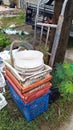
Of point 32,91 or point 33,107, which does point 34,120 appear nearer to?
point 33,107

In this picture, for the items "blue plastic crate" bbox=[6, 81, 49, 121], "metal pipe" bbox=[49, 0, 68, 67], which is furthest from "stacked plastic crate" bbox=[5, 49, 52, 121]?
"metal pipe" bbox=[49, 0, 68, 67]

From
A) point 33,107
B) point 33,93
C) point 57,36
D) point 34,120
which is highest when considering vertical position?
point 57,36

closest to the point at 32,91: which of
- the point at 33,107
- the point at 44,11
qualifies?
the point at 33,107

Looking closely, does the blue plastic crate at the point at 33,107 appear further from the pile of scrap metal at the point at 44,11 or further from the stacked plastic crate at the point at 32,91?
the pile of scrap metal at the point at 44,11

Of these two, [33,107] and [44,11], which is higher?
[44,11]

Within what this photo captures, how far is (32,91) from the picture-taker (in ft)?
7.68

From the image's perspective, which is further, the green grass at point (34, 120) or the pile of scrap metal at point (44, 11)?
the pile of scrap metal at point (44, 11)

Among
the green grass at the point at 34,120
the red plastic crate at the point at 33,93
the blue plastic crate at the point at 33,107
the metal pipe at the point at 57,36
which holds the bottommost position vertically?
the green grass at the point at 34,120

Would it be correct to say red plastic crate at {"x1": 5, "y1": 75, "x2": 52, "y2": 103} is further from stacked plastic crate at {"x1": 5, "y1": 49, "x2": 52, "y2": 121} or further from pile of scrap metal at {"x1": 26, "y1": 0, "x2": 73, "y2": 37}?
pile of scrap metal at {"x1": 26, "y1": 0, "x2": 73, "y2": 37}

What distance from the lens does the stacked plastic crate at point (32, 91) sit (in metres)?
2.29

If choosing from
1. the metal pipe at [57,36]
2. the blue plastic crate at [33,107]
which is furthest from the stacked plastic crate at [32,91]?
the metal pipe at [57,36]

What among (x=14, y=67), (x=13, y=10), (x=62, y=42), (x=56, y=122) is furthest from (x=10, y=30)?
(x=56, y=122)

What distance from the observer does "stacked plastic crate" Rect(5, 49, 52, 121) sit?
229cm

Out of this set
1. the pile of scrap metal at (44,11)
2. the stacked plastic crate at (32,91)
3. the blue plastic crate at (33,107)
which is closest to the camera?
the stacked plastic crate at (32,91)
